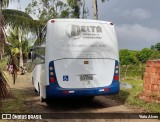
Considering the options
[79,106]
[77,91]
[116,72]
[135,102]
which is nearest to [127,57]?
[135,102]

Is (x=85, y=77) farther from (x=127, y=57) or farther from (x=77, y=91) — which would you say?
(x=127, y=57)

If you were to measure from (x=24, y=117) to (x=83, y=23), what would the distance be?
400 cm

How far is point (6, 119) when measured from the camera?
9906 mm

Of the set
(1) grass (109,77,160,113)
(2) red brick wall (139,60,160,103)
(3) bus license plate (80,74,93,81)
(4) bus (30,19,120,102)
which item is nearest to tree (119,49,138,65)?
(1) grass (109,77,160,113)

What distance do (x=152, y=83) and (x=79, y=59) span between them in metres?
3.15

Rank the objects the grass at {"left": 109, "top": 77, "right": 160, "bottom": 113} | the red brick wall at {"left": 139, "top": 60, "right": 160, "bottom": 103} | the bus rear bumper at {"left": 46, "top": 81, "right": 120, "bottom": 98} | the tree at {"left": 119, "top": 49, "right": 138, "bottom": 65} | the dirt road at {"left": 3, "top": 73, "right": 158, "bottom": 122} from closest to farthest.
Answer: the bus rear bumper at {"left": 46, "top": 81, "right": 120, "bottom": 98} → the grass at {"left": 109, "top": 77, "right": 160, "bottom": 113} → the dirt road at {"left": 3, "top": 73, "right": 158, "bottom": 122} → the red brick wall at {"left": 139, "top": 60, "right": 160, "bottom": 103} → the tree at {"left": 119, "top": 49, "right": 138, "bottom": 65}

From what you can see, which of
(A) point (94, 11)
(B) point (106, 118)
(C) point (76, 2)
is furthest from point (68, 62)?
(C) point (76, 2)

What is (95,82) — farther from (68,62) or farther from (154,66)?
(154,66)

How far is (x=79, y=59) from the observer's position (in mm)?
11992

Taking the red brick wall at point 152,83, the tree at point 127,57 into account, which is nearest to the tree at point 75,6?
the red brick wall at point 152,83

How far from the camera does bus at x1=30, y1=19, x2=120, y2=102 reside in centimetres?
1176

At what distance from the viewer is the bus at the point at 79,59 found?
11.8 metres

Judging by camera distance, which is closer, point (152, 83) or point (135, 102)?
point (152, 83)

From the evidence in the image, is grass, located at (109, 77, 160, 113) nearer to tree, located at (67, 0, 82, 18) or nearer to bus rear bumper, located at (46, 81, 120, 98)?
bus rear bumper, located at (46, 81, 120, 98)
